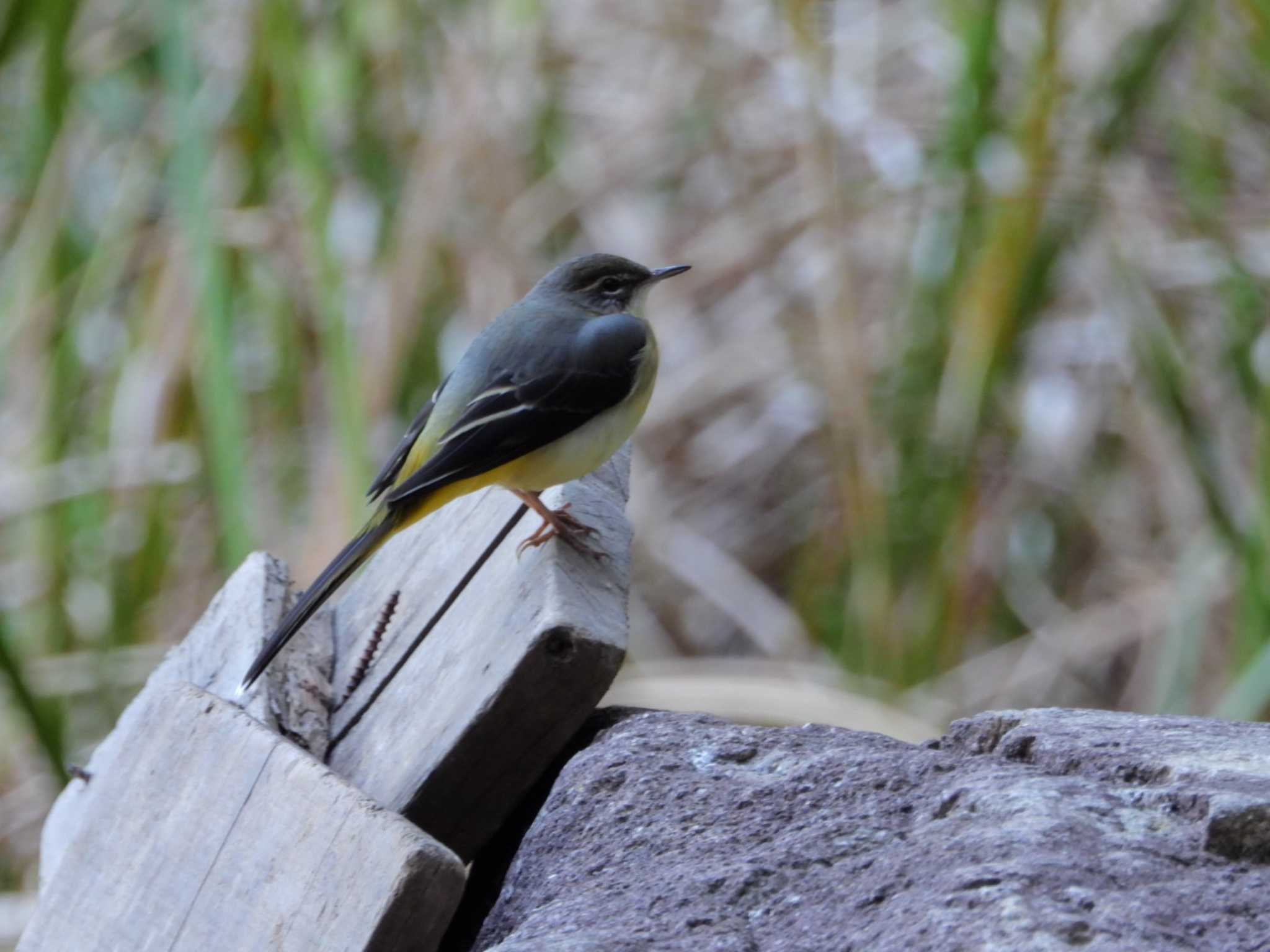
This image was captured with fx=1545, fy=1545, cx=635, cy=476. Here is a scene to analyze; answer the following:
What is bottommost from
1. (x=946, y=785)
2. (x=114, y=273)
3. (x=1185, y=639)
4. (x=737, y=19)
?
(x=946, y=785)

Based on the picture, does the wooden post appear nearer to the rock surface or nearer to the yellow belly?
the rock surface

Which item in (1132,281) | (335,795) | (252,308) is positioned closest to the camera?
(335,795)

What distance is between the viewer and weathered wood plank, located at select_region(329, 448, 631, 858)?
196 cm

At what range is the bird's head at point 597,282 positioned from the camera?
350 cm

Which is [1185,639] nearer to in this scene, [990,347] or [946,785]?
[990,347]

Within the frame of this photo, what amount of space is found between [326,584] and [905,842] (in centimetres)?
110

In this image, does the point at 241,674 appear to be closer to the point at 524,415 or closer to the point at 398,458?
the point at 398,458

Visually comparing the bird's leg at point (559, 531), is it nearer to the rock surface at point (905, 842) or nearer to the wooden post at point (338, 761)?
the wooden post at point (338, 761)

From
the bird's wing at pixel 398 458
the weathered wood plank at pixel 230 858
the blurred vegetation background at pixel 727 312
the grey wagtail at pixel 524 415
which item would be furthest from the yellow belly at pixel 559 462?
the weathered wood plank at pixel 230 858

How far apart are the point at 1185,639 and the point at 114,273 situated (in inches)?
132

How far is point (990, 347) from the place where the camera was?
420 cm

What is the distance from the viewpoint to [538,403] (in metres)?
3.00

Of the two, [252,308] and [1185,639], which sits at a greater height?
[252,308]

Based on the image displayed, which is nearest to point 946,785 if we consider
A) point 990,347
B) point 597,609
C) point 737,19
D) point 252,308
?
point 597,609
